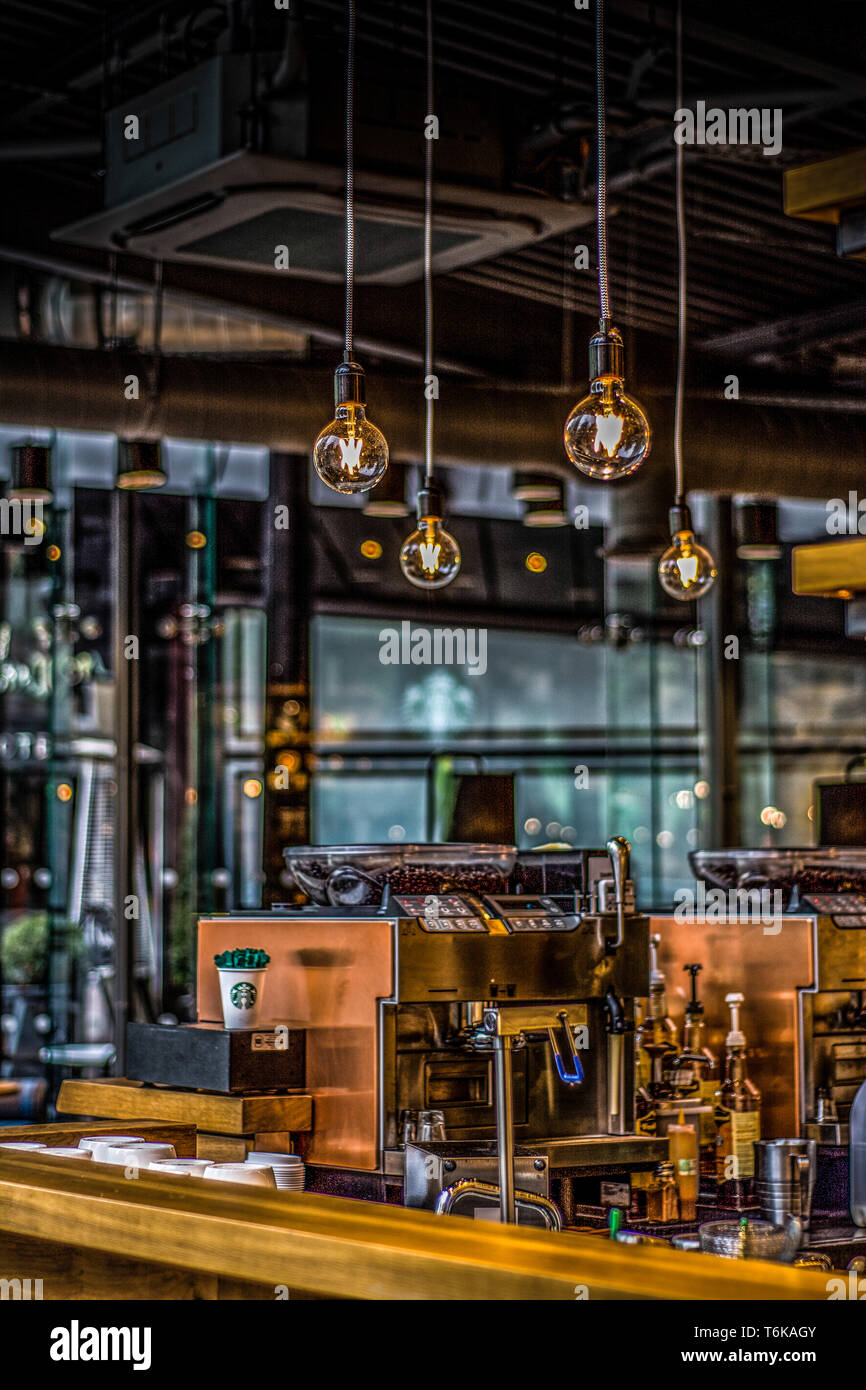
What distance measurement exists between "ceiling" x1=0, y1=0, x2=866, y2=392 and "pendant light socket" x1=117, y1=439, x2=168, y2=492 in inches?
35.6

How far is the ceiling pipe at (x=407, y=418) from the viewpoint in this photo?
246 inches

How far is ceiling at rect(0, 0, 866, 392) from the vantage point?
5.41 metres

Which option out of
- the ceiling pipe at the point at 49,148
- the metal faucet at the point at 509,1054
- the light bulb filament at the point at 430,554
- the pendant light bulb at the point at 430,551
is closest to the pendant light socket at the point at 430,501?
the pendant light bulb at the point at 430,551

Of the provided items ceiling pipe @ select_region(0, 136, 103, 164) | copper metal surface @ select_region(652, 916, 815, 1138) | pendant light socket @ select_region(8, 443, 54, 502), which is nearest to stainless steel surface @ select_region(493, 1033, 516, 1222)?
copper metal surface @ select_region(652, 916, 815, 1138)

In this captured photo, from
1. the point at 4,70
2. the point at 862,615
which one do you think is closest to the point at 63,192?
the point at 4,70

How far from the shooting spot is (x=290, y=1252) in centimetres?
214

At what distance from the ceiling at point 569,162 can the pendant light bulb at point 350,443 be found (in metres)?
1.85

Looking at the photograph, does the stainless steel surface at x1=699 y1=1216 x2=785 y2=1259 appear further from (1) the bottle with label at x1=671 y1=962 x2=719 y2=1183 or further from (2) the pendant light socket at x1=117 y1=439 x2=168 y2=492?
(2) the pendant light socket at x1=117 y1=439 x2=168 y2=492

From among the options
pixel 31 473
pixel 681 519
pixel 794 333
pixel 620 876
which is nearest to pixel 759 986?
pixel 620 876

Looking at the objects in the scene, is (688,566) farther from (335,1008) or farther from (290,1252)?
(290,1252)

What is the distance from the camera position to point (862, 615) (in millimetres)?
4410

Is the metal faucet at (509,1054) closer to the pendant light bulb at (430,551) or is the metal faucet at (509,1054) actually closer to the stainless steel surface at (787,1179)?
the stainless steel surface at (787,1179)
